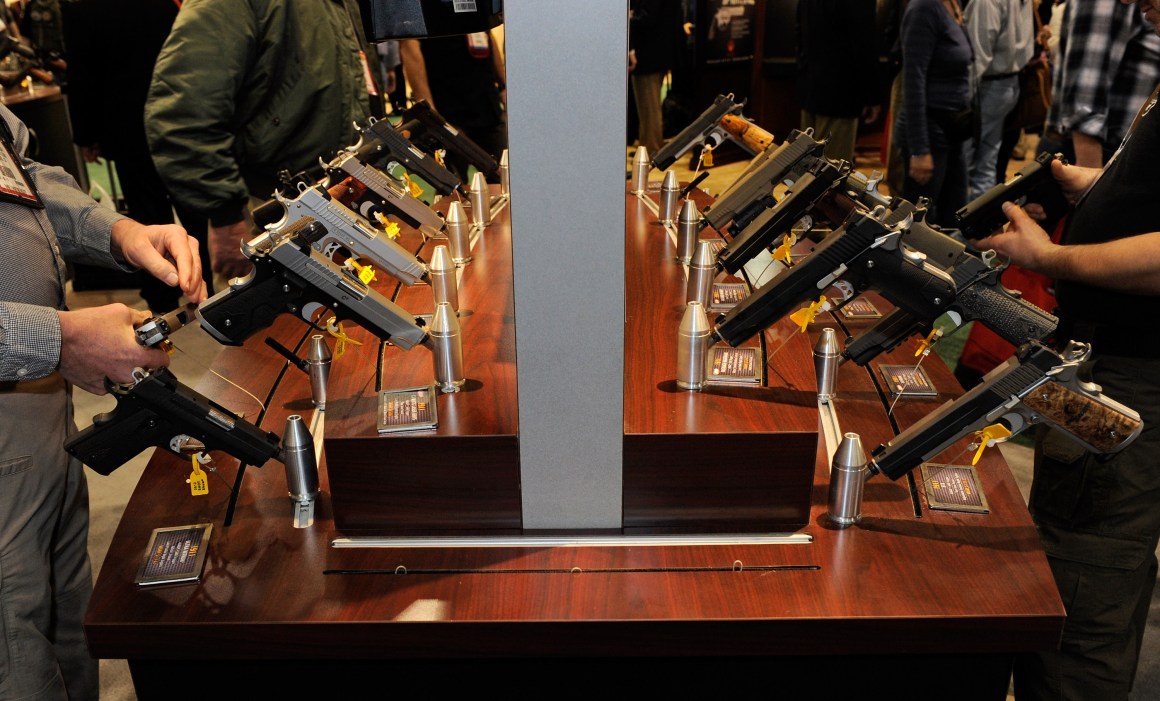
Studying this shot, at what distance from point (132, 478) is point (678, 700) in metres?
2.61

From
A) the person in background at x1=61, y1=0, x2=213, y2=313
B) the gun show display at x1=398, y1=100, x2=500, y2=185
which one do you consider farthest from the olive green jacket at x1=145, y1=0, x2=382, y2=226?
the person in background at x1=61, y1=0, x2=213, y2=313

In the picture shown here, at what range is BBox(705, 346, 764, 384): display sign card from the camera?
62.4 inches

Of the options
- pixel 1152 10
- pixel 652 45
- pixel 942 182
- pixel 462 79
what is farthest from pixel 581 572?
pixel 652 45

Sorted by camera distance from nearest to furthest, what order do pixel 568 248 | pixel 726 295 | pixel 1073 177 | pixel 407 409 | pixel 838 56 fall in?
pixel 568 248, pixel 407 409, pixel 1073 177, pixel 726 295, pixel 838 56

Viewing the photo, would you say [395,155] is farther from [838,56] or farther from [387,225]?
[838,56]

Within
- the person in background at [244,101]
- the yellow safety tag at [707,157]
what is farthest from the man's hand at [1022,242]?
the person in background at [244,101]

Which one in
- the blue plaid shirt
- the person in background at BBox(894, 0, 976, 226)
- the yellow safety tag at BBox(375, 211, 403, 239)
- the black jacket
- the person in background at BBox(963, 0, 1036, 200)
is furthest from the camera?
the person in background at BBox(963, 0, 1036, 200)

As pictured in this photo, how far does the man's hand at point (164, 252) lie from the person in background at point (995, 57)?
3687 millimetres

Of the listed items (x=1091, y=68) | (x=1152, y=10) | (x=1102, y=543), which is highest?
(x=1152, y=10)

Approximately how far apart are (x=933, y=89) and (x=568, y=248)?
3.51 meters

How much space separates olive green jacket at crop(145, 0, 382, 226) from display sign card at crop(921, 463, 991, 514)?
2.00m

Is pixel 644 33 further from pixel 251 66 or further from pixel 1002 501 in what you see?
pixel 1002 501

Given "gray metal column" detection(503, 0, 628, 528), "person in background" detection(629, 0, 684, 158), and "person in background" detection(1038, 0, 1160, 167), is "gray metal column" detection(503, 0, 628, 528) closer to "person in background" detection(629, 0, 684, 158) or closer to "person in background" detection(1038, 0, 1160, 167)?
"person in background" detection(1038, 0, 1160, 167)

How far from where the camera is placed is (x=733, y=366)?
1.62 m
